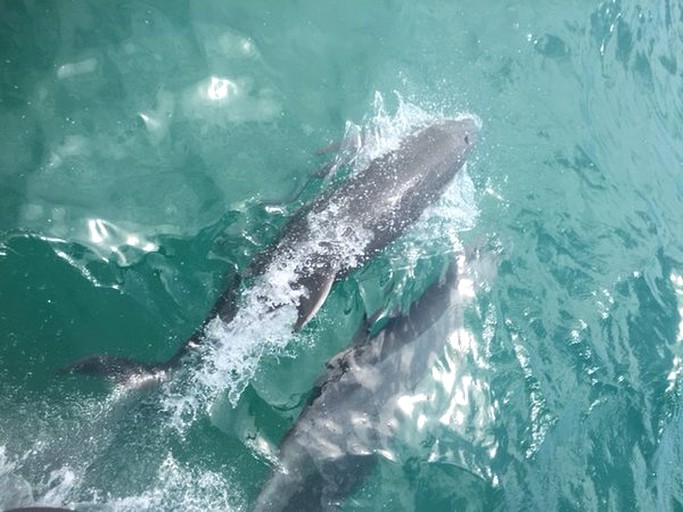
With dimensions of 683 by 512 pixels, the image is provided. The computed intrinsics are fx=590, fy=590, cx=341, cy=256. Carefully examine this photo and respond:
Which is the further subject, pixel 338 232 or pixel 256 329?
pixel 338 232

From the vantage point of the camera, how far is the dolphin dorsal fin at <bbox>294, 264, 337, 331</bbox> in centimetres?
680

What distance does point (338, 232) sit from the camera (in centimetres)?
712

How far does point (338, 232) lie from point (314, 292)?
2.59 feet

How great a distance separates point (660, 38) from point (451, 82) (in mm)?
5797

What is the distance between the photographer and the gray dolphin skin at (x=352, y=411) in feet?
21.3

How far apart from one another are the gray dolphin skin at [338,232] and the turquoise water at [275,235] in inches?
10.2

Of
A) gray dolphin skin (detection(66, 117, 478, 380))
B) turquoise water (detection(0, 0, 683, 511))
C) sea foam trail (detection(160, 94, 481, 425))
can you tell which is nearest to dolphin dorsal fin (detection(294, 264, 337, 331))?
gray dolphin skin (detection(66, 117, 478, 380))

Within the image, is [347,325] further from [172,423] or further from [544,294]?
[544,294]

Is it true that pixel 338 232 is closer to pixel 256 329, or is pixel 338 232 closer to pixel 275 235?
pixel 275 235

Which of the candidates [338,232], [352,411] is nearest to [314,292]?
[338,232]

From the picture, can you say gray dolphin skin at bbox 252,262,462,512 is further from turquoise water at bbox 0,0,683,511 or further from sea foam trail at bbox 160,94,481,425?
sea foam trail at bbox 160,94,481,425

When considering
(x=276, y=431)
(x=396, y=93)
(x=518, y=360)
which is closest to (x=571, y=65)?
(x=396, y=93)

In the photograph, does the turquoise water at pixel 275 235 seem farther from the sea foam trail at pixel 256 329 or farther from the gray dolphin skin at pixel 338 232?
the gray dolphin skin at pixel 338 232

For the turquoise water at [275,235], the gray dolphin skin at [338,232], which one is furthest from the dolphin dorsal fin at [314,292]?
the turquoise water at [275,235]
